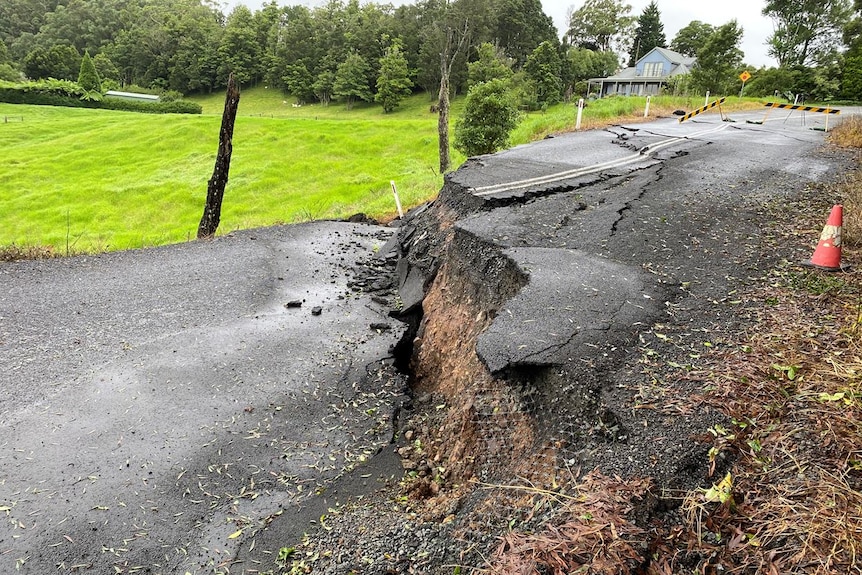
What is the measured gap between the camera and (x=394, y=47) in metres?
45.4

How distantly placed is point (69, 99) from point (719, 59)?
51.5 m

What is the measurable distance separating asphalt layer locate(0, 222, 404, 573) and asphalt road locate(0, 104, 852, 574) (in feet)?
0.06

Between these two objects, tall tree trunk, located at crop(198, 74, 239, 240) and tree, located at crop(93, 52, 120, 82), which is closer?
tall tree trunk, located at crop(198, 74, 239, 240)

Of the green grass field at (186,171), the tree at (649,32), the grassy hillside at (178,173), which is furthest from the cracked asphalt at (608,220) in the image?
the tree at (649,32)

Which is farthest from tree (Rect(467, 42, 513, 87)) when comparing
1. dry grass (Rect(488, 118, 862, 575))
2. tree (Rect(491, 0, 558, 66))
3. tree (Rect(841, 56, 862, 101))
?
dry grass (Rect(488, 118, 862, 575))

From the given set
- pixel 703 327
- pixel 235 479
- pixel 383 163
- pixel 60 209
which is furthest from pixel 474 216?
pixel 60 209

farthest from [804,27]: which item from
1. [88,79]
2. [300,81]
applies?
[88,79]

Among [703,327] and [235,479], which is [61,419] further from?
[703,327]

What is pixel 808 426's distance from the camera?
243 cm

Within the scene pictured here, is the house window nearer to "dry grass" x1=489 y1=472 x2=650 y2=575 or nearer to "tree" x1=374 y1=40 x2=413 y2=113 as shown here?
"tree" x1=374 y1=40 x2=413 y2=113

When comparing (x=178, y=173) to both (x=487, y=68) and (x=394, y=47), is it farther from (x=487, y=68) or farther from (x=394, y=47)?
(x=394, y=47)

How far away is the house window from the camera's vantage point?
46750 millimetres

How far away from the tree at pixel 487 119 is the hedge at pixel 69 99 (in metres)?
37.7

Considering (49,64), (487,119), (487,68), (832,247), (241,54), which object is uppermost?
(241,54)
